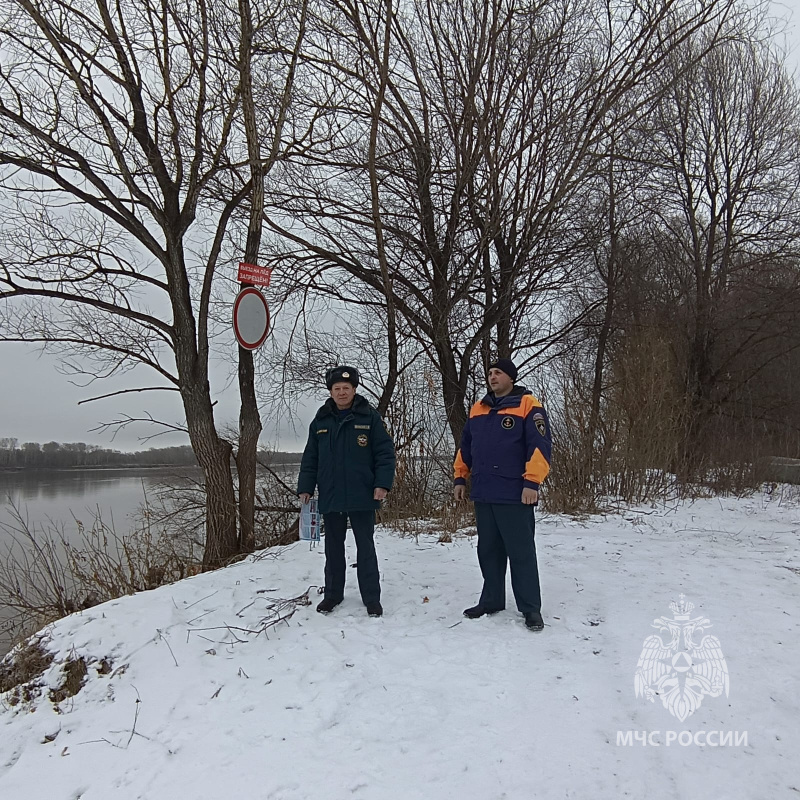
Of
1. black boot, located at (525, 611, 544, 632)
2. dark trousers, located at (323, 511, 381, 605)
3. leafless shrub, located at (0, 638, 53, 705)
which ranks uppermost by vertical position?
dark trousers, located at (323, 511, 381, 605)

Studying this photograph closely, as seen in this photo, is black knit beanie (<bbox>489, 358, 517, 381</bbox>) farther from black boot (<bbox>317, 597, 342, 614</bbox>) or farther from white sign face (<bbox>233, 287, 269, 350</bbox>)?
white sign face (<bbox>233, 287, 269, 350</bbox>)

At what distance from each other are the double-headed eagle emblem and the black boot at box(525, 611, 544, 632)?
622 mm

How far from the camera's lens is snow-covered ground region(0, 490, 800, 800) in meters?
2.46

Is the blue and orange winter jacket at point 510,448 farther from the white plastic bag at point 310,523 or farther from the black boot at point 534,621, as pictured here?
the white plastic bag at point 310,523

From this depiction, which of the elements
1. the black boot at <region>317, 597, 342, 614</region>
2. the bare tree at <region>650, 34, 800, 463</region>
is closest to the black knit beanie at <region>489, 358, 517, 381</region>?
the black boot at <region>317, 597, 342, 614</region>

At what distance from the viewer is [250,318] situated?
5.84 meters

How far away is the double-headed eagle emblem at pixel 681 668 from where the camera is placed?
9.57ft

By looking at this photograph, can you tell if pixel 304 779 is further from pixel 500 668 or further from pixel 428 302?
pixel 428 302

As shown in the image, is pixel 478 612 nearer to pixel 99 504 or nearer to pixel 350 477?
pixel 350 477

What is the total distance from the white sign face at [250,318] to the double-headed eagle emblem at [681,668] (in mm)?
4330

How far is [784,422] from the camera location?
14.9 m

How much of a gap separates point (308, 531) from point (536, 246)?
260 inches

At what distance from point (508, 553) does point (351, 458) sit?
1.29 meters

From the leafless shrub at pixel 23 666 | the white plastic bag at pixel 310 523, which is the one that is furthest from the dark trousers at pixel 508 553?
the leafless shrub at pixel 23 666
